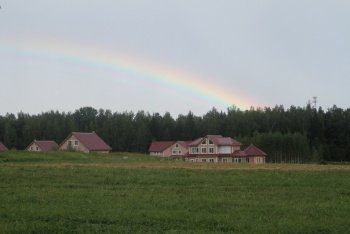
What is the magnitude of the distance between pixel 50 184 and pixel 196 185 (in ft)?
22.7

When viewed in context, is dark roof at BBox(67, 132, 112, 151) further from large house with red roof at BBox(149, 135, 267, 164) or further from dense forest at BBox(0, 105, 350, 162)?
dense forest at BBox(0, 105, 350, 162)

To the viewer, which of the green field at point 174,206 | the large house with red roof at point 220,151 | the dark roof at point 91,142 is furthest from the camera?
the dark roof at point 91,142

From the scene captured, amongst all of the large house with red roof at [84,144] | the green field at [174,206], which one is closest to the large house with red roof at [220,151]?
the large house with red roof at [84,144]

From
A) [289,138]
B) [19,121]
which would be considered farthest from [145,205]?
[19,121]

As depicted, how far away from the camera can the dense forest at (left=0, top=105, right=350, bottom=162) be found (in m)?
145

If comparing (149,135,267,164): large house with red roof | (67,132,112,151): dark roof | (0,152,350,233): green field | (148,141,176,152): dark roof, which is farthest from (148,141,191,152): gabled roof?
(0,152,350,233): green field

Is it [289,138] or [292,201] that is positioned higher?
[289,138]

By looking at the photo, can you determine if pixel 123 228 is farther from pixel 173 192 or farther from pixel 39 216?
pixel 173 192

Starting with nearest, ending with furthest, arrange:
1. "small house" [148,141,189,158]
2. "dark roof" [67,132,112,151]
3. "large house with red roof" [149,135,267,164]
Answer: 1. "large house with red roof" [149,135,267,164]
2. "dark roof" [67,132,112,151]
3. "small house" [148,141,189,158]

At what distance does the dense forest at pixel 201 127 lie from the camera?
145375mm

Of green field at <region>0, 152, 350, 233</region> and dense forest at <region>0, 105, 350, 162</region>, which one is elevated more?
dense forest at <region>0, 105, 350, 162</region>

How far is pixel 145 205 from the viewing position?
16.4 metres

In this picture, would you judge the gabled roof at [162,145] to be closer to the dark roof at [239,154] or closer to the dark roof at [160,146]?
the dark roof at [160,146]

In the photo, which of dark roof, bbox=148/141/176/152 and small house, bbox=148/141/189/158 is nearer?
small house, bbox=148/141/189/158
